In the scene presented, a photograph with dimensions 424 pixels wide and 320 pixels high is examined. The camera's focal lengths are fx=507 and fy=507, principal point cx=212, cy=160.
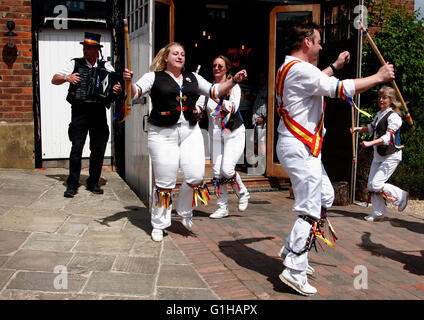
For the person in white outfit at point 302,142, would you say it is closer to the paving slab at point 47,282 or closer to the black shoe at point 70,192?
the paving slab at point 47,282

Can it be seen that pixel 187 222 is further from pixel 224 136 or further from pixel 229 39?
pixel 229 39

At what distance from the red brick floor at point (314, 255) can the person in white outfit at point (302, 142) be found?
313 mm

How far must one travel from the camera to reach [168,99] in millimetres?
5113

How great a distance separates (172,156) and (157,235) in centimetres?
84

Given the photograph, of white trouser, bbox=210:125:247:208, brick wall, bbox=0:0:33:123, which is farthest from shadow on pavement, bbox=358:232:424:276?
brick wall, bbox=0:0:33:123

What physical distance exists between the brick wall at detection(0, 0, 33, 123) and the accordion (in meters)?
2.15

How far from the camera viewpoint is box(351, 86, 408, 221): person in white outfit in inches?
262

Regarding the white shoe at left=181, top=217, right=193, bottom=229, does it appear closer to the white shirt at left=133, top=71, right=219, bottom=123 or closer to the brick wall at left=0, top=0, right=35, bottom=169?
the white shirt at left=133, top=71, right=219, bottom=123

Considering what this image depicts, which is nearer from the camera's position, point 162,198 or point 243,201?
point 162,198

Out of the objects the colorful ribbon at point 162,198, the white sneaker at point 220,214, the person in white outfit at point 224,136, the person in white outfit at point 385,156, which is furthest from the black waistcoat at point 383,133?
the colorful ribbon at point 162,198

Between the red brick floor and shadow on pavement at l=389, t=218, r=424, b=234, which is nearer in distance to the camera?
→ the red brick floor

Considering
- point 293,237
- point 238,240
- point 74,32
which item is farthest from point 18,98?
point 293,237

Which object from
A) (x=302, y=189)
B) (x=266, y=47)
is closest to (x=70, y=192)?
(x=302, y=189)

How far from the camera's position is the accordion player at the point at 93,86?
6492 mm
